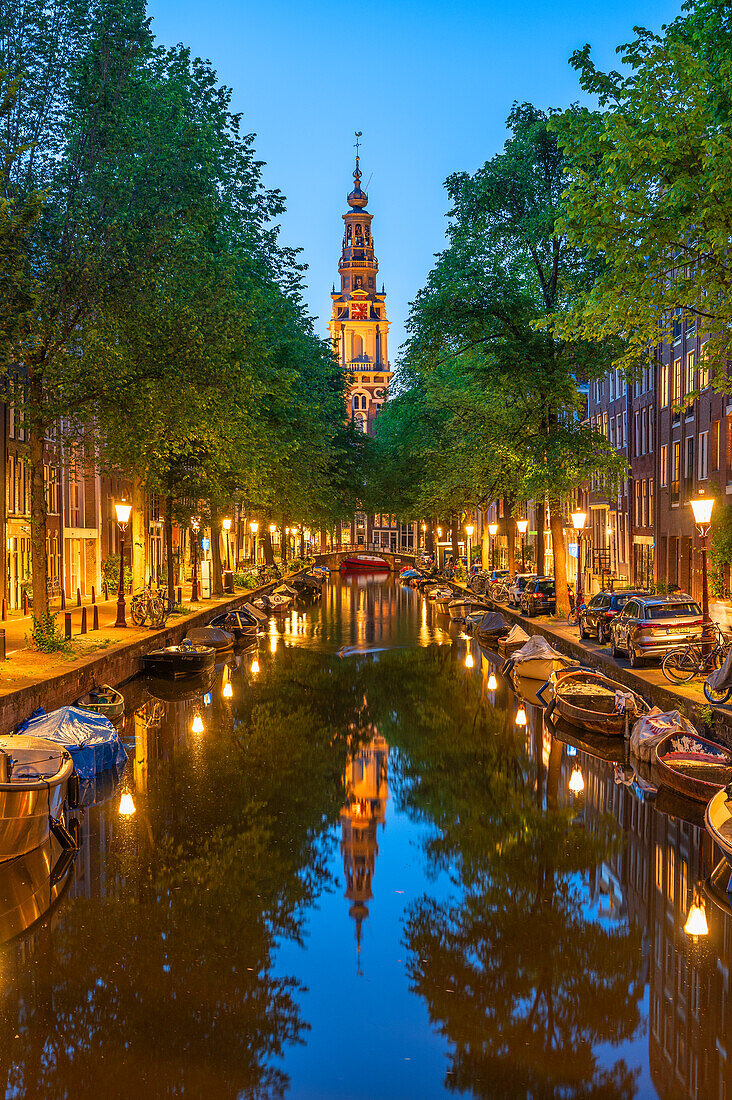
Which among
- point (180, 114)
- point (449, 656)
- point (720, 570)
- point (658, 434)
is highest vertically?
point (180, 114)

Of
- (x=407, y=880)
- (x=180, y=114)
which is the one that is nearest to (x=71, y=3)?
(x=180, y=114)

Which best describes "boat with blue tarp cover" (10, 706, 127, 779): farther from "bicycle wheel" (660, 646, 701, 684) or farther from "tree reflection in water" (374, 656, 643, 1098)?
"bicycle wheel" (660, 646, 701, 684)

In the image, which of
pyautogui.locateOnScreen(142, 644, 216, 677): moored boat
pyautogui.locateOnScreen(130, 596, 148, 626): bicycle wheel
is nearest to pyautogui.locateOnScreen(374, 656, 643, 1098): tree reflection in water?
pyautogui.locateOnScreen(142, 644, 216, 677): moored boat

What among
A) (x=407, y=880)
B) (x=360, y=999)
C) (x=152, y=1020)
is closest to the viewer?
(x=152, y=1020)

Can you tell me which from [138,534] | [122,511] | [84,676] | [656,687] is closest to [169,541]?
[138,534]

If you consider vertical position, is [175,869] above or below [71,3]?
below

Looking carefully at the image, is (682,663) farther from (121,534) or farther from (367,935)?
(121,534)

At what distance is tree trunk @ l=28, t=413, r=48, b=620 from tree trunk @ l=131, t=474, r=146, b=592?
40.5 ft

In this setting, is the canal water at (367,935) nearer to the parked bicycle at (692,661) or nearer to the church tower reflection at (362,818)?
the church tower reflection at (362,818)

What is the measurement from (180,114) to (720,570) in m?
25.3

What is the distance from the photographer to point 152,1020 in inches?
345

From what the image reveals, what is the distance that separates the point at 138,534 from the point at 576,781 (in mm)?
28145

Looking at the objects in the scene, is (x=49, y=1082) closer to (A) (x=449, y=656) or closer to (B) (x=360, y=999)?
(B) (x=360, y=999)

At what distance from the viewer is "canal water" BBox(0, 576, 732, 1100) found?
8211 millimetres
